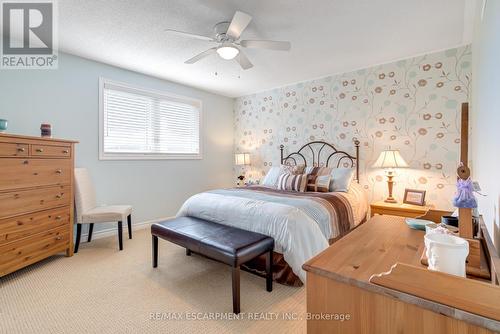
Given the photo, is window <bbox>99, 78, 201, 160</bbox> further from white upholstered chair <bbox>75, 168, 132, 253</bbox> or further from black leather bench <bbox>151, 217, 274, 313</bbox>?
black leather bench <bbox>151, 217, 274, 313</bbox>

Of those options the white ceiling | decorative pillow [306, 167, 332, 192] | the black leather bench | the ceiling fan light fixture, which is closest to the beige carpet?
the black leather bench

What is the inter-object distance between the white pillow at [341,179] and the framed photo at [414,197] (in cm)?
69

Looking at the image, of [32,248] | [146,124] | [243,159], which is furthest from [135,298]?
[243,159]

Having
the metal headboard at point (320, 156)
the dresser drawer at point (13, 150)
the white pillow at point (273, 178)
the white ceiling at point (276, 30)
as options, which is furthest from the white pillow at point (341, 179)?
the dresser drawer at point (13, 150)

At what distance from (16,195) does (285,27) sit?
301cm

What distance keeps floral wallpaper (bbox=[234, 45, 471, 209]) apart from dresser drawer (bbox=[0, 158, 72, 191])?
322 centimetres

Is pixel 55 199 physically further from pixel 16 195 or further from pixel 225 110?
pixel 225 110

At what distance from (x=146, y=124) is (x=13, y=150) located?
184 cm

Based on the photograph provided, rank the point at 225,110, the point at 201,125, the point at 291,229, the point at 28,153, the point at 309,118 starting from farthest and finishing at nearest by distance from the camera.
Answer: the point at 225,110, the point at 201,125, the point at 309,118, the point at 28,153, the point at 291,229

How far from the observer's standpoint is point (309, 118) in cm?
411

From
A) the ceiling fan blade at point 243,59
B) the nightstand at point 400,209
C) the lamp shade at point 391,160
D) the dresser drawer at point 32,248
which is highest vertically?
the ceiling fan blade at point 243,59

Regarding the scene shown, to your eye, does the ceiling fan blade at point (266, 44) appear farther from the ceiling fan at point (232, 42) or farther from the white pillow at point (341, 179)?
the white pillow at point (341, 179)

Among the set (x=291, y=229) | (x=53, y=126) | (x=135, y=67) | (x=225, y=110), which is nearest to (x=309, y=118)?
(x=225, y=110)

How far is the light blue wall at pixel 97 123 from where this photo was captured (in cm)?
278
